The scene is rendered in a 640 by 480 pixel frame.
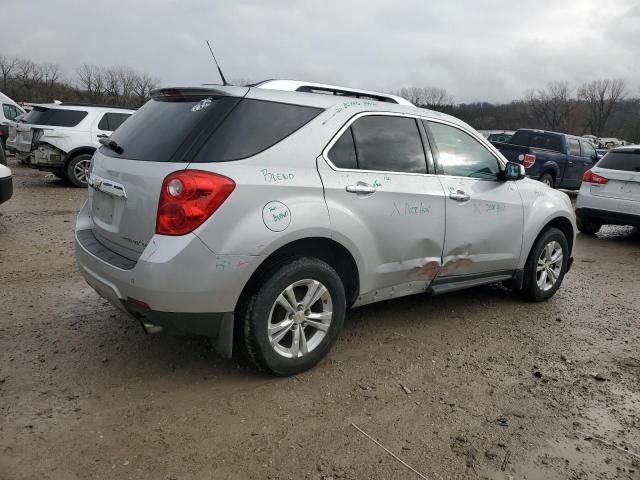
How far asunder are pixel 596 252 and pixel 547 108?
286ft

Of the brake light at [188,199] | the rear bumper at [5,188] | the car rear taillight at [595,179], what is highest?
the car rear taillight at [595,179]

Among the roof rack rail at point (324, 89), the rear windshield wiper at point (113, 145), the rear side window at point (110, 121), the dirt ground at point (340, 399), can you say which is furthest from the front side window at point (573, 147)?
the rear windshield wiper at point (113, 145)

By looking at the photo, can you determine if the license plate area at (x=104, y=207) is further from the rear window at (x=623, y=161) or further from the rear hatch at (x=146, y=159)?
the rear window at (x=623, y=161)

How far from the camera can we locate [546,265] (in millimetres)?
5016

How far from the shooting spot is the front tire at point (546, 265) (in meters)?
4.86

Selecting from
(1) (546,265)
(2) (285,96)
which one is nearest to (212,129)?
(2) (285,96)

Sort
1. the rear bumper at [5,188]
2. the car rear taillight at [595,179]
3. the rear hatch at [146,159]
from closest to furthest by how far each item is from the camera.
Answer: the rear hatch at [146,159] → the rear bumper at [5,188] → the car rear taillight at [595,179]

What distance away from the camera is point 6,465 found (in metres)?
2.38

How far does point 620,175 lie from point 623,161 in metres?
0.31

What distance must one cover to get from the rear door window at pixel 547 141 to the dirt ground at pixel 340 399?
1106cm

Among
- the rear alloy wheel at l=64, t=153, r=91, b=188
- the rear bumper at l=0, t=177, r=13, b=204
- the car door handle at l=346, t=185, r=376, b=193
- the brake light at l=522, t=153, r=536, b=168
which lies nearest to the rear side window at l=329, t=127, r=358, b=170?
the car door handle at l=346, t=185, r=376, b=193

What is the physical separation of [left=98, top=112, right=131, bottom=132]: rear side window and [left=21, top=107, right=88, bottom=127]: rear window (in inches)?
14.7

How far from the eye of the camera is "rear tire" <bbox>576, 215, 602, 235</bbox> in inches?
353

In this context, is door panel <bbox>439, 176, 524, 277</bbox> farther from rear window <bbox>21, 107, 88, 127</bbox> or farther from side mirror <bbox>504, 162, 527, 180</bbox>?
rear window <bbox>21, 107, 88, 127</bbox>
